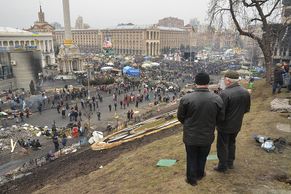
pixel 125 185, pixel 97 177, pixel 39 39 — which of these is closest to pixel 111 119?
pixel 97 177

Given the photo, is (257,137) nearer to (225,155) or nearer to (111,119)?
(225,155)

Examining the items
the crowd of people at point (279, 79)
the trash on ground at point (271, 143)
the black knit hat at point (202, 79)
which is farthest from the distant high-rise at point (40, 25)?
the black knit hat at point (202, 79)

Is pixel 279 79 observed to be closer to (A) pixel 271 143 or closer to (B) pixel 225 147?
(A) pixel 271 143

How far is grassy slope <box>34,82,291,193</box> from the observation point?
5.73 metres

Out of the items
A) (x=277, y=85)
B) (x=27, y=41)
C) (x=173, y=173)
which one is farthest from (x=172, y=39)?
(x=173, y=173)

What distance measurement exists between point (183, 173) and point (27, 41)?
78843 millimetres

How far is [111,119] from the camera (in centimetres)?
2775

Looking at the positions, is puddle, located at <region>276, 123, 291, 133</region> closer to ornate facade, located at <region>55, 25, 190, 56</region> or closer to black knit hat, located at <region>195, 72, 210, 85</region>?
black knit hat, located at <region>195, 72, 210, 85</region>

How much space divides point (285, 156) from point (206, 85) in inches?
157

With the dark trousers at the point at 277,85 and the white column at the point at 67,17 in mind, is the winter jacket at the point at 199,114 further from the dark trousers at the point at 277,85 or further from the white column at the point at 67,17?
the white column at the point at 67,17

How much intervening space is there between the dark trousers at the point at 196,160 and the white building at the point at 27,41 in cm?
5507

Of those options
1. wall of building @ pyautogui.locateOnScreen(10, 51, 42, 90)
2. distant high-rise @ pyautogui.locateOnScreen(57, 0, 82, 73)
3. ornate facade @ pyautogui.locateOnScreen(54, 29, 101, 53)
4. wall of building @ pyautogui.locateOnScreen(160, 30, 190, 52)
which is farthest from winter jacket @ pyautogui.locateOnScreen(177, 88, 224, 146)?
ornate facade @ pyautogui.locateOnScreen(54, 29, 101, 53)

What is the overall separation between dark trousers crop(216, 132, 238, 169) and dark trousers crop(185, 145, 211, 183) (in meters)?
0.57

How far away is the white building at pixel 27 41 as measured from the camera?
66.6 metres
